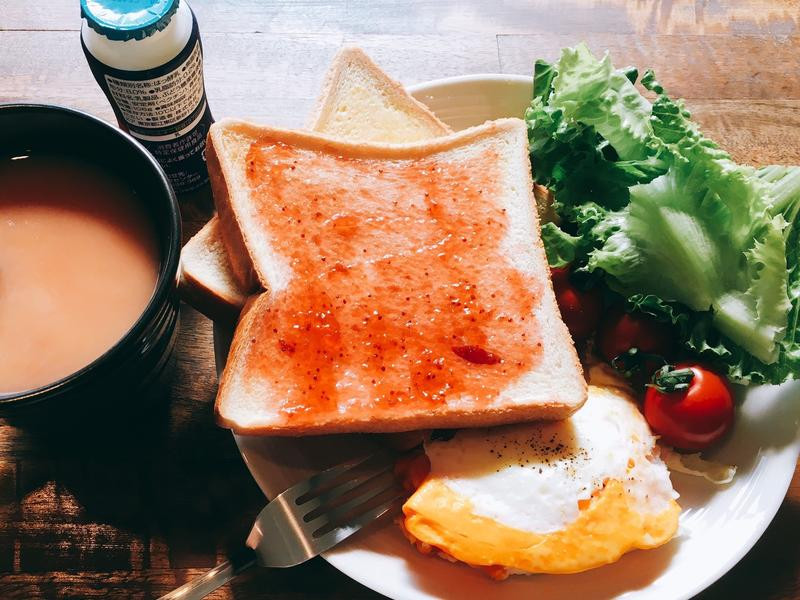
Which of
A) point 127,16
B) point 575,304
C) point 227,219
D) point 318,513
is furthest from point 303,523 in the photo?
point 127,16

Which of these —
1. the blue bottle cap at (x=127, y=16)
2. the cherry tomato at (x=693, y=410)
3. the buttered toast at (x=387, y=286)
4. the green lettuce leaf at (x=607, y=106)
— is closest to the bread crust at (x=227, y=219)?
the buttered toast at (x=387, y=286)

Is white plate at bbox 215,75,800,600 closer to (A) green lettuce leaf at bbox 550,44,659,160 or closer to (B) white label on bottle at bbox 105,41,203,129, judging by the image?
(B) white label on bottle at bbox 105,41,203,129

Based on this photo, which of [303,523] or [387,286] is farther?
[387,286]

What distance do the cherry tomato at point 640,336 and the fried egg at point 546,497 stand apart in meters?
0.17

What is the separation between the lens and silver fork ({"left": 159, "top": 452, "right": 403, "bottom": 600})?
1630 millimetres

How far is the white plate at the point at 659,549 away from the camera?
1637 millimetres

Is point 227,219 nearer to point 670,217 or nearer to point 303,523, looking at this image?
point 303,523

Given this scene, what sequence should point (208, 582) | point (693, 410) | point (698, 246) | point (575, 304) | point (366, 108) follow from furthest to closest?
1. point (366, 108)
2. point (575, 304)
3. point (698, 246)
4. point (693, 410)
5. point (208, 582)

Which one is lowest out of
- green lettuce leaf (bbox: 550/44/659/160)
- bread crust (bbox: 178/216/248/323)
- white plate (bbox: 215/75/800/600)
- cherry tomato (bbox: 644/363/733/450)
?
white plate (bbox: 215/75/800/600)

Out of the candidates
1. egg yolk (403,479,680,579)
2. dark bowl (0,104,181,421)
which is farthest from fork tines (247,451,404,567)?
dark bowl (0,104,181,421)

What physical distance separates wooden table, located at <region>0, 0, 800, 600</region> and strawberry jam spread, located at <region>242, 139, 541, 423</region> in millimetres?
333

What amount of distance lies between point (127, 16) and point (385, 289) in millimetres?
821

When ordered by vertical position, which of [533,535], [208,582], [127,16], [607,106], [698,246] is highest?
[127,16]

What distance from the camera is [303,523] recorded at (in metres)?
1.65
